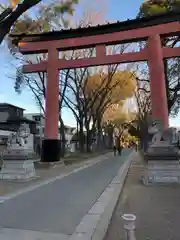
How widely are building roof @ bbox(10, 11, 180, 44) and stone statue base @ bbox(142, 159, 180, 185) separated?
8.38 meters

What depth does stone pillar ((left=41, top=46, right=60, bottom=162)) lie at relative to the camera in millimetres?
18141

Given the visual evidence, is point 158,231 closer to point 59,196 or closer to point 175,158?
point 59,196

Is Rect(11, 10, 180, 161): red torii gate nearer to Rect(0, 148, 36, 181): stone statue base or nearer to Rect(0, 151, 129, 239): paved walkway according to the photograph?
Rect(0, 148, 36, 181): stone statue base

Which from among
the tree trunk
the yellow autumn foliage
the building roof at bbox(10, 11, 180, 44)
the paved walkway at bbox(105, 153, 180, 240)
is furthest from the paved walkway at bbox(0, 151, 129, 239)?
the yellow autumn foliage

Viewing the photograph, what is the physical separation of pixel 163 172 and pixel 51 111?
28.3 ft

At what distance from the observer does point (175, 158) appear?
37.1 ft

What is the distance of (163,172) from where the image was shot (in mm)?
11375

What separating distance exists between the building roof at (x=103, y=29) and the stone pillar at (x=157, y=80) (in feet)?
2.95

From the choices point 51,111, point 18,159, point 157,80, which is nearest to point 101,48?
point 157,80

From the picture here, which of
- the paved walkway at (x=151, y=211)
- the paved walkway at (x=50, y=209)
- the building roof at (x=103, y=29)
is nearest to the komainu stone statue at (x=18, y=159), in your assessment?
the paved walkway at (x=50, y=209)

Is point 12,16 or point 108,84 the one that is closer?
point 12,16

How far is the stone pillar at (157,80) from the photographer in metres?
15.8

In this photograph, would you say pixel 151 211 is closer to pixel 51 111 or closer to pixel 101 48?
pixel 51 111

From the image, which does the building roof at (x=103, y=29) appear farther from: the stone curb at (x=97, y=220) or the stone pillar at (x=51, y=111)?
the stone curb at (x=97, y=220)
